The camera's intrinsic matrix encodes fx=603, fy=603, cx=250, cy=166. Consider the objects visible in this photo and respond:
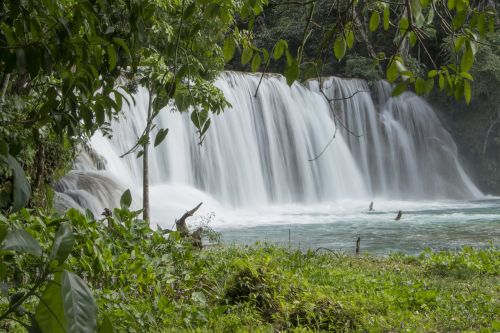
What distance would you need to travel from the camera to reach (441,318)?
5.11m

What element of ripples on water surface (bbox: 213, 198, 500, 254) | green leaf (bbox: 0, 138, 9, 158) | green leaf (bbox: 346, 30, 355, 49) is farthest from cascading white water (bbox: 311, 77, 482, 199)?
green leaf (bbox: 0, 138, 9, 158)

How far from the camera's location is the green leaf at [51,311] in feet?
2.37

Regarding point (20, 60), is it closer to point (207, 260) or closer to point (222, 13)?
point (222, 13)

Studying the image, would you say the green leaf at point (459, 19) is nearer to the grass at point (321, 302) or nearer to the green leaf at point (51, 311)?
the green leaf at point (51, 311)

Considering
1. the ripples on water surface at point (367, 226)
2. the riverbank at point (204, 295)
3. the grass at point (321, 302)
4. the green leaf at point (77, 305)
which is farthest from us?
the ripples on water surface at point (367, 226)

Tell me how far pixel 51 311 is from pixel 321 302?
13.0 ft

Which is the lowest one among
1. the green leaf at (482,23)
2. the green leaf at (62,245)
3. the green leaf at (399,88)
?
the green leaf at (62,245)

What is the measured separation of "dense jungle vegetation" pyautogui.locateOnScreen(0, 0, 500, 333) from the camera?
4.53 feet

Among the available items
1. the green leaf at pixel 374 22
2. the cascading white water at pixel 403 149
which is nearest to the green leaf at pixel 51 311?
the green leaf at pixel 374 22

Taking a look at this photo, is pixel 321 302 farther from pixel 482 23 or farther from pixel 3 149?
pixel 3 149

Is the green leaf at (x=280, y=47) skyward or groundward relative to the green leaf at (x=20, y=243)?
skyward

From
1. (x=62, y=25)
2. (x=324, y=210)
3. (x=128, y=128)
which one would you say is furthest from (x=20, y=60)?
(x=324, y=210)

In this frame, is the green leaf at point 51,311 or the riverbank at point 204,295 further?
the riverbank at point 204,295

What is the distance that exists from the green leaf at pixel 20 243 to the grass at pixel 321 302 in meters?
3.16
